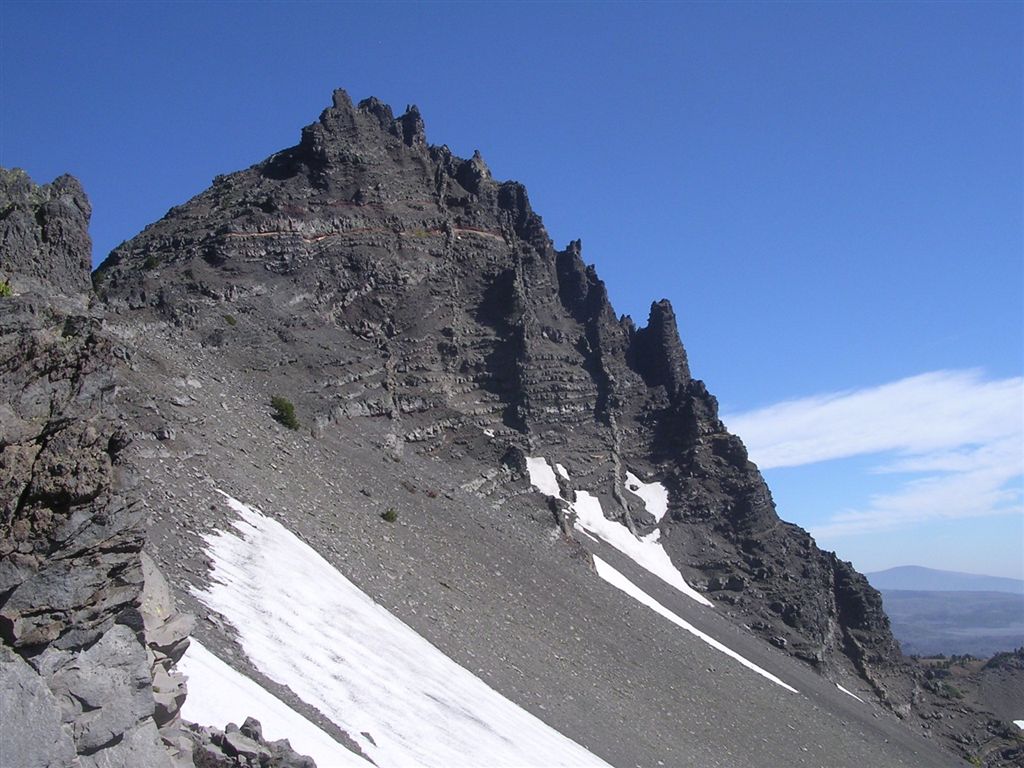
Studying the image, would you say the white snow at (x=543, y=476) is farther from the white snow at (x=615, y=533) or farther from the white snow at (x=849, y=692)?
the white snow at (x=849, y=692)

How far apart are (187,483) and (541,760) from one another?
14.9 metres

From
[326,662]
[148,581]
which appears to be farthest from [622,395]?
[148,581]

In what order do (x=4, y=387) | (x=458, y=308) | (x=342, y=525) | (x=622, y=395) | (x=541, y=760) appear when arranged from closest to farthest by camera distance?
(x=4, y=387) < (x=541, y=760) < (x=342, y=525) < (x=458, y=308) < (x=622, y=395)

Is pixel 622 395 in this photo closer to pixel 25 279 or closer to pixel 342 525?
pixel 342 525

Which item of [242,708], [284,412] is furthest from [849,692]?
[242,708]

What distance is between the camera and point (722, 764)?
37656mm

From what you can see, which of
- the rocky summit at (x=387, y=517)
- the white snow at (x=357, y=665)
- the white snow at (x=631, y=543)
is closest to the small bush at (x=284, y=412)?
the rocky summit at (x=387, y=517)

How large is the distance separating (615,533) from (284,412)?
3622cm

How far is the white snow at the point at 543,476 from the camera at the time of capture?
72.7 meters

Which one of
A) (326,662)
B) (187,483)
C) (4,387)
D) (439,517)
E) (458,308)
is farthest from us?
(458,308)

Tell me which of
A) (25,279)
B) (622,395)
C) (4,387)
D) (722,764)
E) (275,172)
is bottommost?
(722,764)

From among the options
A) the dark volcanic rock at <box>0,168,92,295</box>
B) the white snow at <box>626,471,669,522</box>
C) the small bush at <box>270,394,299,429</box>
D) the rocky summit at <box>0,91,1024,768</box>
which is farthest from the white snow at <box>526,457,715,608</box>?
the dark volcanic rock at <box>0,168,92,295</box>

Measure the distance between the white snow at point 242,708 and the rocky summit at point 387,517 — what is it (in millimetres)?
109

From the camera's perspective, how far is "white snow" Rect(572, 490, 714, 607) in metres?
71.8
